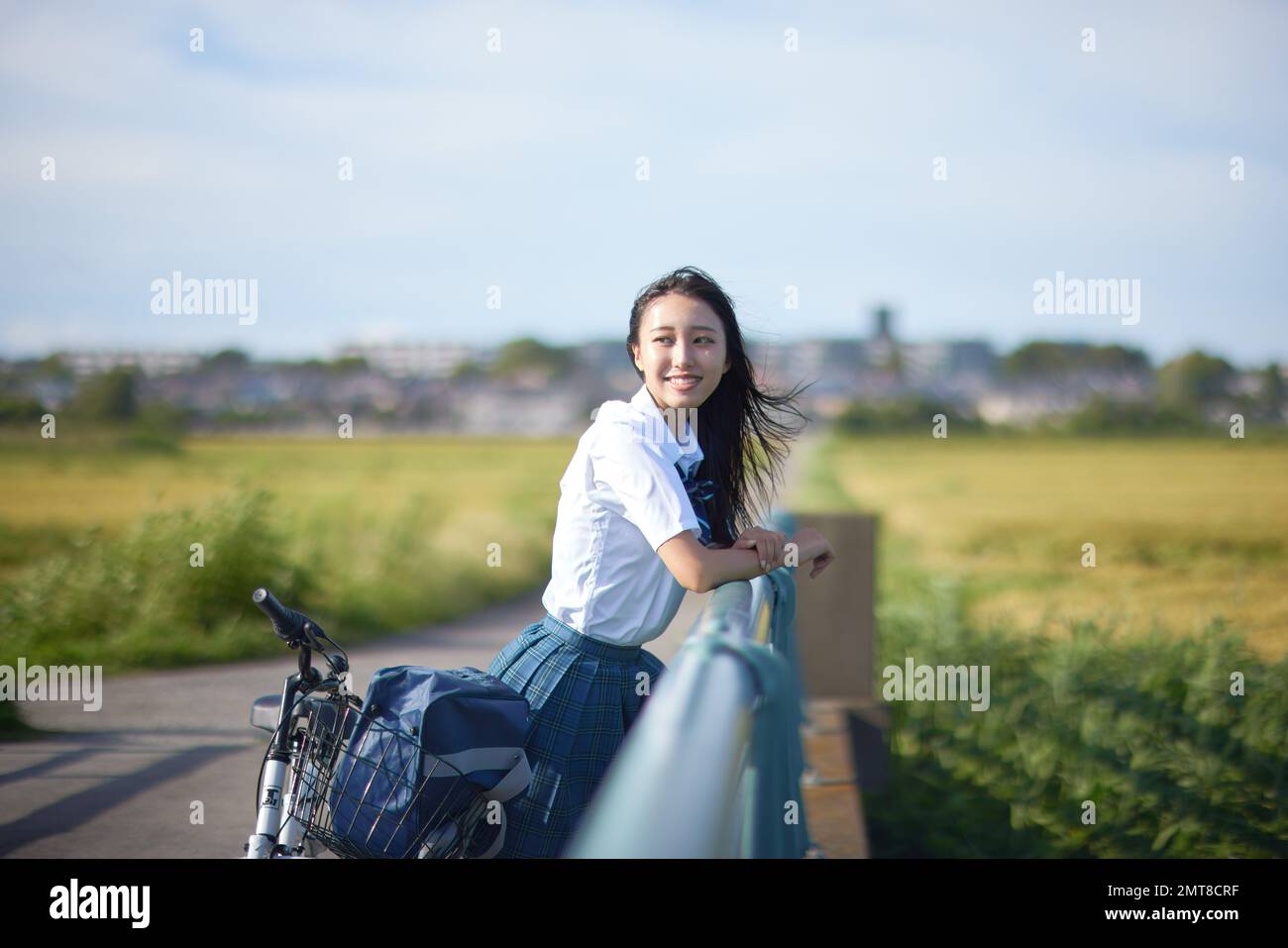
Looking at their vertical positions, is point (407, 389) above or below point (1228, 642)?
above

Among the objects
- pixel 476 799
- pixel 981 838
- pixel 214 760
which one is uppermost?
pixel 476 799

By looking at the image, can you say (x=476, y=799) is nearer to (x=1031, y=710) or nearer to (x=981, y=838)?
(x=981, y=838)

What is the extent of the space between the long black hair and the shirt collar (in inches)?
6.0

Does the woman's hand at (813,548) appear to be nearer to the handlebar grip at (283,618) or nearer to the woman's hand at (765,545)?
the woman's hand at (765,545)

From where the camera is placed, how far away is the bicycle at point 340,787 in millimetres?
2504

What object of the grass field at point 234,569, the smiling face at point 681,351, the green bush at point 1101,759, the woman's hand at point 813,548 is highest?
the smiling face at point 681,351

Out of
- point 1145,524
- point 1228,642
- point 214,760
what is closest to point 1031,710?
point 1228,642

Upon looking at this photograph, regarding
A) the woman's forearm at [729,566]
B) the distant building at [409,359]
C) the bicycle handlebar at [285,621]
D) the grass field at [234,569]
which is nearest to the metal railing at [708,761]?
the woman's forearm at [729,566]

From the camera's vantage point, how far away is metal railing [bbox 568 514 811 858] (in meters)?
1.42

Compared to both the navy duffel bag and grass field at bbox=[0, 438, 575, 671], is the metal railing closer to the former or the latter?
the navy duffel bag

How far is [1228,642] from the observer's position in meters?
7.88

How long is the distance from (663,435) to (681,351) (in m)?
0.30

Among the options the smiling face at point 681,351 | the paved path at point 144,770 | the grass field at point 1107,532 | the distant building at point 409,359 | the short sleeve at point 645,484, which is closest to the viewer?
the short sleeve at point 645,484
